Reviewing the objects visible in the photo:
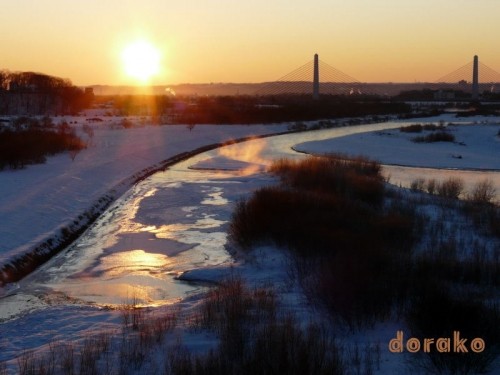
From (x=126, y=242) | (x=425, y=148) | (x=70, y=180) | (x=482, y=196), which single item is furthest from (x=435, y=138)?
(x=126, y=242)

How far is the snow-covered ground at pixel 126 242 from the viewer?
839 cm

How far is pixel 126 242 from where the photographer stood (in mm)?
14664

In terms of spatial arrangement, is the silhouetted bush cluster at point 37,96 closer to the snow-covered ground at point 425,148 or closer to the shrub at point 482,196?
the snow-covered ground at point 425,148

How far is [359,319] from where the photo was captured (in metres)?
7.66

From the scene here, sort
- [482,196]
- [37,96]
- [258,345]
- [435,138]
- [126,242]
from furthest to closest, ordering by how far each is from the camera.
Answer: [37,96]
[435,138]
[482,196]
[126,242]
[258,345]

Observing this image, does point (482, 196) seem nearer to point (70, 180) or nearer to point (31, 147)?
point (70, 180)

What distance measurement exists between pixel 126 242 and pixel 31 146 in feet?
53.6

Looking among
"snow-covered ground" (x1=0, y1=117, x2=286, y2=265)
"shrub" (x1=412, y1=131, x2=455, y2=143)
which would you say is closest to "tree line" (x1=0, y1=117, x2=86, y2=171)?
"snow-covered ground" (x1=0, y1=117, x2=286, y2=265)

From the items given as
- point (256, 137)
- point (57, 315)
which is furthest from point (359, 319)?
point (256, 137)

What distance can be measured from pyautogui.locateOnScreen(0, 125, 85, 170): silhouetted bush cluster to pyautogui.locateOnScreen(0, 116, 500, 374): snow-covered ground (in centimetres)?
76

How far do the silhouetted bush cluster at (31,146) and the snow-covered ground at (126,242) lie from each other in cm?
76

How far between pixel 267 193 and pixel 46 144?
18.6m

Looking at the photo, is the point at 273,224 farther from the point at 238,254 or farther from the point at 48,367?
the point at 48,367

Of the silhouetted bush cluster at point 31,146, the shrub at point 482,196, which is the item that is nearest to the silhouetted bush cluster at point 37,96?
the silhouetted bush cluster at point 31,146
